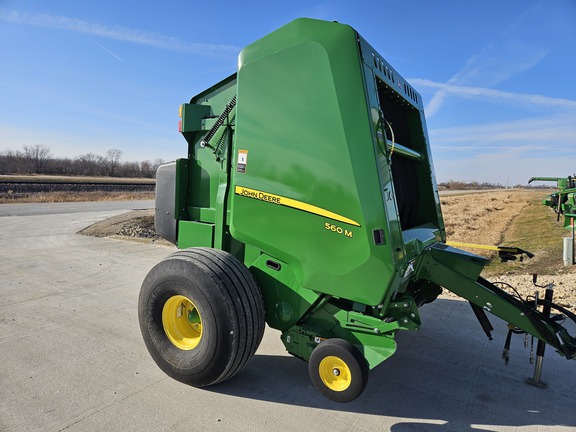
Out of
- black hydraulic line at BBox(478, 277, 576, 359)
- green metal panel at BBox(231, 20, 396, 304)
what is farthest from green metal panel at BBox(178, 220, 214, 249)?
black hydraulic line at BBox(478, 277, 576, 359)

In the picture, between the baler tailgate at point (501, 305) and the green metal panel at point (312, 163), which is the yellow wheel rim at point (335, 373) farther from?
the baler tailgate at point (501, 305)

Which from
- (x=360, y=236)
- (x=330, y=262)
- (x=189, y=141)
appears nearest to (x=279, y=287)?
(x=330, y=262)

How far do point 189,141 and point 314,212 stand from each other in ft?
5.57

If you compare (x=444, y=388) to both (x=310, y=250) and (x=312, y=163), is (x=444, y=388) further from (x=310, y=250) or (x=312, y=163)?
(x=312, y=163)

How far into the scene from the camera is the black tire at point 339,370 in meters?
2.49

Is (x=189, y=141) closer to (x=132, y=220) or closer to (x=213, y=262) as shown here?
(x=213, y=262)

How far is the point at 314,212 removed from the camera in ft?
8.60

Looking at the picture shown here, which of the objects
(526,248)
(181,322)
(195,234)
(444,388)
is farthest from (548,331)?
(526,248)

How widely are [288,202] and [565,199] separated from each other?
37.2 feet

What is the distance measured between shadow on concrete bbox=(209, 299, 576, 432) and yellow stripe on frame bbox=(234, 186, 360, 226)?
4.41ft

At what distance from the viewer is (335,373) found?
2576 millimetres

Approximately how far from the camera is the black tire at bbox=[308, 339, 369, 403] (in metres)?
2.49

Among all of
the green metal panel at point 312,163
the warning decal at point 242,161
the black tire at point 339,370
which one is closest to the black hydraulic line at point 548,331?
the green metal panel at point 312,163

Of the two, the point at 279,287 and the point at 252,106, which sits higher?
the point at 252,106
